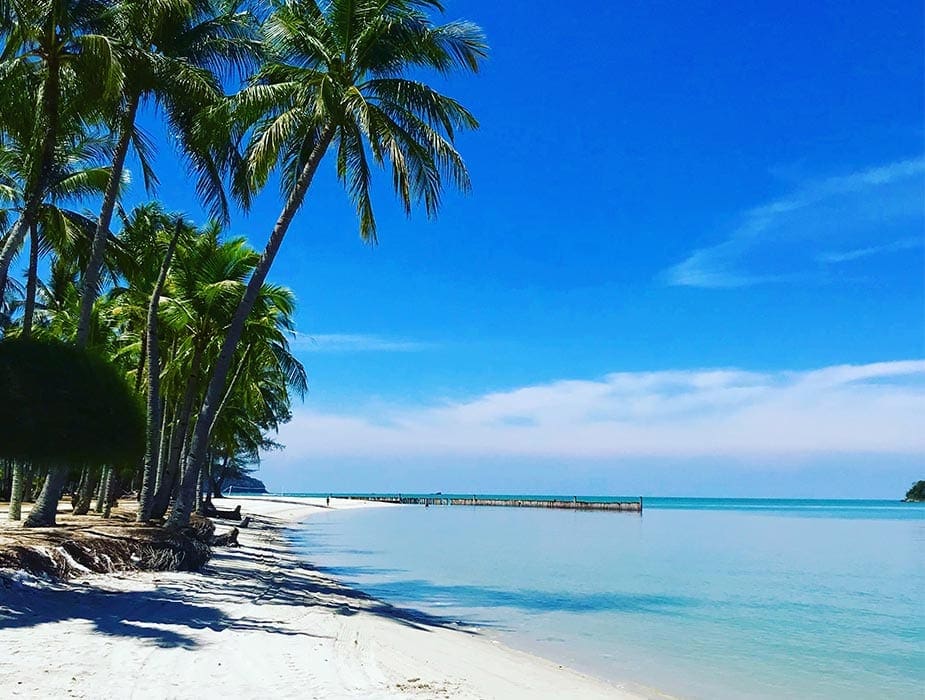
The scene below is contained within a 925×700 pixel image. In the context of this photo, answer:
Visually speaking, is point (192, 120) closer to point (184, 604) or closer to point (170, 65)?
point (170, 65)

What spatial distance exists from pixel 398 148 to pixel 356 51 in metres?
2.50

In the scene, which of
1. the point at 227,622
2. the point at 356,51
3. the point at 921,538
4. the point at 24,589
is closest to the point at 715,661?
the point at 227,622

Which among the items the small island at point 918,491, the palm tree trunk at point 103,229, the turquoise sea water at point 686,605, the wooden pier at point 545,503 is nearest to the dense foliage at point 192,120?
the palm tree trunk at point 103,229

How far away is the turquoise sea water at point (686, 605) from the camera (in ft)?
39.0

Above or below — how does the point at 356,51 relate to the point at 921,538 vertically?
above

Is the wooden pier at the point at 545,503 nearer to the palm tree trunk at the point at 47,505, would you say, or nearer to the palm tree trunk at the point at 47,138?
the palm tree trunk at the point at 47,505

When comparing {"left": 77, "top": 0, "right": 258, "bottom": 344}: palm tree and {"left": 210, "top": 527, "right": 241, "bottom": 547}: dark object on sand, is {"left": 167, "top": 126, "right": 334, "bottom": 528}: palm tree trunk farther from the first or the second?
{"left": 210, "top": 527, "right": 241, "bottom": 547}: dark object on sand

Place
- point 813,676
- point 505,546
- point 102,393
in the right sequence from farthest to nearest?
point 505,546, point 813,676, point 102,393

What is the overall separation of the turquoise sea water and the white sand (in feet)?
7.09

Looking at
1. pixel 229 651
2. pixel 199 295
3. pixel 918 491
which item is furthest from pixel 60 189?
pixel 918 491

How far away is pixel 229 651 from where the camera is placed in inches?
316

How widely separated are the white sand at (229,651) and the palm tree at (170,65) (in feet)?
23.0

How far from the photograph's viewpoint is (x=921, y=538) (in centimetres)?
5038

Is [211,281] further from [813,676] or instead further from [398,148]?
[813,676]
